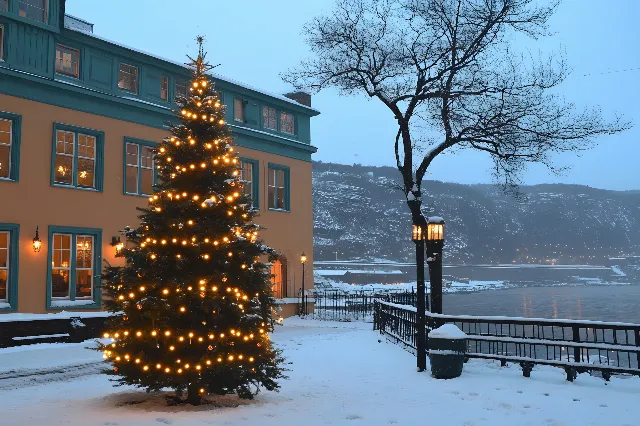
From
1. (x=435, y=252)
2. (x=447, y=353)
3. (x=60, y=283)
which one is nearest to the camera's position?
(x=447, y=353)

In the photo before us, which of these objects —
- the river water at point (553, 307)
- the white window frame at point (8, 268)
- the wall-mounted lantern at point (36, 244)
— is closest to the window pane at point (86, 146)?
the wall-mounted lantern at point (36, 244)

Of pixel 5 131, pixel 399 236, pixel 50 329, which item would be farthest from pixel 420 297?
pixel 399 236

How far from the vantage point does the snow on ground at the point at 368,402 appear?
7.77 m

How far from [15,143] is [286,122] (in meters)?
12.8

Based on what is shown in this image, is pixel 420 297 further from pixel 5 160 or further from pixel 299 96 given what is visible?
pixel 299 96

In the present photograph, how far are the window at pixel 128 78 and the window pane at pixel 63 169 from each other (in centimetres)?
336

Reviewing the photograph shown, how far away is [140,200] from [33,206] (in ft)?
12.8

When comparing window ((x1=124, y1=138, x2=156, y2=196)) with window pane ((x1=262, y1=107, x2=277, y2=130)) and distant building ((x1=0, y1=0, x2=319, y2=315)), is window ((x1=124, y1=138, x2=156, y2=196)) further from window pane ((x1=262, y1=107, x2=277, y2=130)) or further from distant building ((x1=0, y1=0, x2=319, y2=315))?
window pane ((x1=262, y1=107, x2=277, y2=130))

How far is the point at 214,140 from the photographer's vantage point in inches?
364

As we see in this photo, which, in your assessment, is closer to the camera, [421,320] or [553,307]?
[421,320]

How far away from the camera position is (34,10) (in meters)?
18.0

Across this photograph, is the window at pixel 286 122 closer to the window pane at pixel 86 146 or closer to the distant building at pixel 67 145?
the distant building at pixel 67 145

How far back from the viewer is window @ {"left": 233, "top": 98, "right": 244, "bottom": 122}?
25.3m

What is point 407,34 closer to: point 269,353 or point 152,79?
point 152,79
